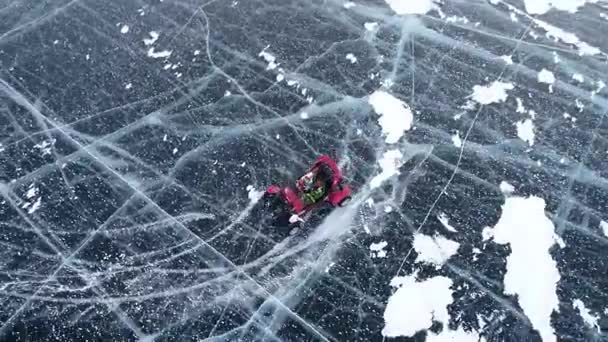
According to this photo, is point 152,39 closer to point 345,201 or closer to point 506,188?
point 345,201

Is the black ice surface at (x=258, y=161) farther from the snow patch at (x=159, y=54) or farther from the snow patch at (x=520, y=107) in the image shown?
the snow patch at (x=520, y=107)

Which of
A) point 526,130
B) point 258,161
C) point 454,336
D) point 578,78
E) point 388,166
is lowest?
point 454,336

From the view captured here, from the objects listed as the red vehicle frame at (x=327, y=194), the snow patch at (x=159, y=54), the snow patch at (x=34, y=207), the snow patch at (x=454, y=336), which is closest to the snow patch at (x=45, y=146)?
the snow patch at (x=34, y=207)

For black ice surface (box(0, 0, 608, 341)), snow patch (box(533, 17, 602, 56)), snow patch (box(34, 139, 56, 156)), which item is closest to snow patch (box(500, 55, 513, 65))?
black ice surface (box(0, 0, 608, 341))

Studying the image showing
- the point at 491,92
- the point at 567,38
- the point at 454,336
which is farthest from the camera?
the point at 567,38

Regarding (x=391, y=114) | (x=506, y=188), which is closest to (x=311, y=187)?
(x=391, y=114)

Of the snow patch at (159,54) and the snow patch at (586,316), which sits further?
the snow patch at (159,54)
